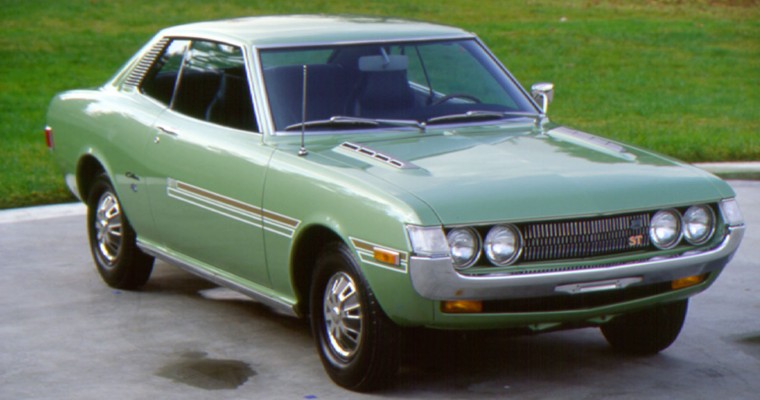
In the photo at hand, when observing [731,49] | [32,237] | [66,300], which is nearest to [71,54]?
[731,49]

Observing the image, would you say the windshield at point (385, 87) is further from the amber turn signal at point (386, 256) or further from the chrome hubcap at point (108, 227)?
the chrome hubcap at point (108, 227)

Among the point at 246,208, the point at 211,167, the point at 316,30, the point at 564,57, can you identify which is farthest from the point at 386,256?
the point at 564,57

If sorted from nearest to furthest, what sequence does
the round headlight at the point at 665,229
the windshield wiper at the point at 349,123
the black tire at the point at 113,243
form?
1. the round headlight at the point at 665,229
2. the windshield wiper at the point at 349,123
3. the black tire at the point at 113,243

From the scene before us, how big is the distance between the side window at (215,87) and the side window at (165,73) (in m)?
0.10

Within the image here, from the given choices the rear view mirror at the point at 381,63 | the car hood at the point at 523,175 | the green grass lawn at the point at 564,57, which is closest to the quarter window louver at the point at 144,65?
the rear view mirror at the point at 381,63

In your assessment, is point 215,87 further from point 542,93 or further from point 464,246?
point 464,246

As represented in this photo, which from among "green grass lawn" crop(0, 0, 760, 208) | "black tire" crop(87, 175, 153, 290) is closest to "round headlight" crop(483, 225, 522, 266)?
"black tire" crop(87, 175, 153, 290)

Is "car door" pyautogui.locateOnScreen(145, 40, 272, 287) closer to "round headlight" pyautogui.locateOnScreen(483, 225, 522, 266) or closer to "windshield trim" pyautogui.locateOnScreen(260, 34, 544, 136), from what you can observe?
"windshield trim" pyautogui.locateOnScreen(260, 34, 544, 136)

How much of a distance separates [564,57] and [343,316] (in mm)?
18661

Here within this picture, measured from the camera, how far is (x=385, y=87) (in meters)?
7.16

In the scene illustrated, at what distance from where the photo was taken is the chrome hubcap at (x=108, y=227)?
8.29 meters

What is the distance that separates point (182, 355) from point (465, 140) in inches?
68.6

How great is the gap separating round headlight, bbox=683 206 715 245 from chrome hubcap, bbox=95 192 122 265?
3501 mm

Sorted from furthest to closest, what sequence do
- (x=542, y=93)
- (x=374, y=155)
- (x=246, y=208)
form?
(x=542, y=93) < (x=246, y=208) < (x=374, y=155)
